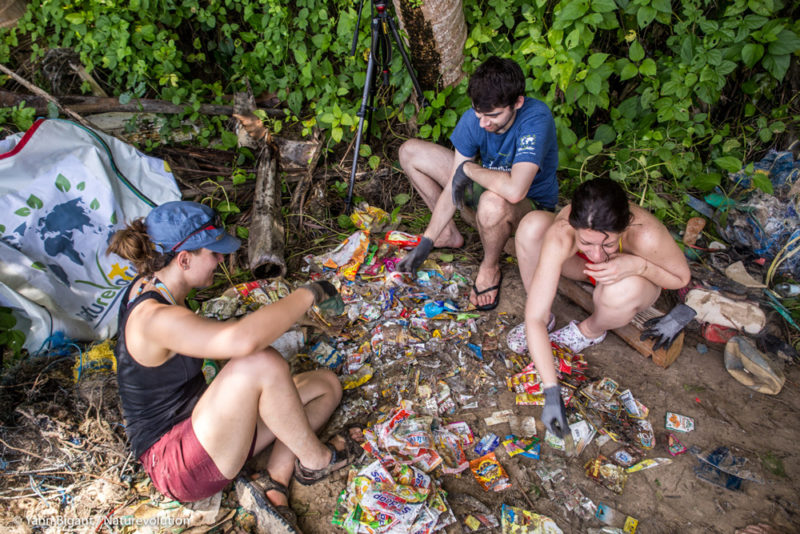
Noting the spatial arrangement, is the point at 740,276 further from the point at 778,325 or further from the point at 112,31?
the point at 112,31

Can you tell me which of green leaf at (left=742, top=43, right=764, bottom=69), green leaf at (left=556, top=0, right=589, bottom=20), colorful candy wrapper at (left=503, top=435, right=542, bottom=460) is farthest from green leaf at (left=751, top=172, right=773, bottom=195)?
colorful candy wrapper at (left=503, top=435, right=542, bottom=460)

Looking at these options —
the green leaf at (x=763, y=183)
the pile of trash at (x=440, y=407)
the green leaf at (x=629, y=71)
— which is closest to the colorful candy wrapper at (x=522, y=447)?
the pile of trash at (x=440, y=407)

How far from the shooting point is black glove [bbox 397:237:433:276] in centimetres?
288

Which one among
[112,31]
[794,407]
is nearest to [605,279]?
[794,407]

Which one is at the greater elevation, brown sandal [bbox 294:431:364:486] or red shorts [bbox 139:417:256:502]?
red shorts [bbox 139:417:256:502]

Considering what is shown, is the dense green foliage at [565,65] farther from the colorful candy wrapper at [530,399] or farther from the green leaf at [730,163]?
the colorful candy wrapper at [530,399]

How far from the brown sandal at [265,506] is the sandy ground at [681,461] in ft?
0.36

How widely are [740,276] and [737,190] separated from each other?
0.74 m

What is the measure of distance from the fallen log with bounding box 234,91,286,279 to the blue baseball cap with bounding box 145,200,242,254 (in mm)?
1181

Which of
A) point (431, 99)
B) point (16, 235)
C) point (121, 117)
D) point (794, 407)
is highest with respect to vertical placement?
point (431, 99)

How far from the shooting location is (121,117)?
371cm

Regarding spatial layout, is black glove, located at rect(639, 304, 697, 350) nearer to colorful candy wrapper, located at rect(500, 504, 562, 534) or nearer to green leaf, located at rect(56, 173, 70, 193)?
colorful candy wrapper, located at rect(500, 504, 562, 534)

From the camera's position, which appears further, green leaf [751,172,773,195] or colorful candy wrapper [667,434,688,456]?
green leaf [751,172,773,195]

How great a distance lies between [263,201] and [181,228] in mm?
1686
